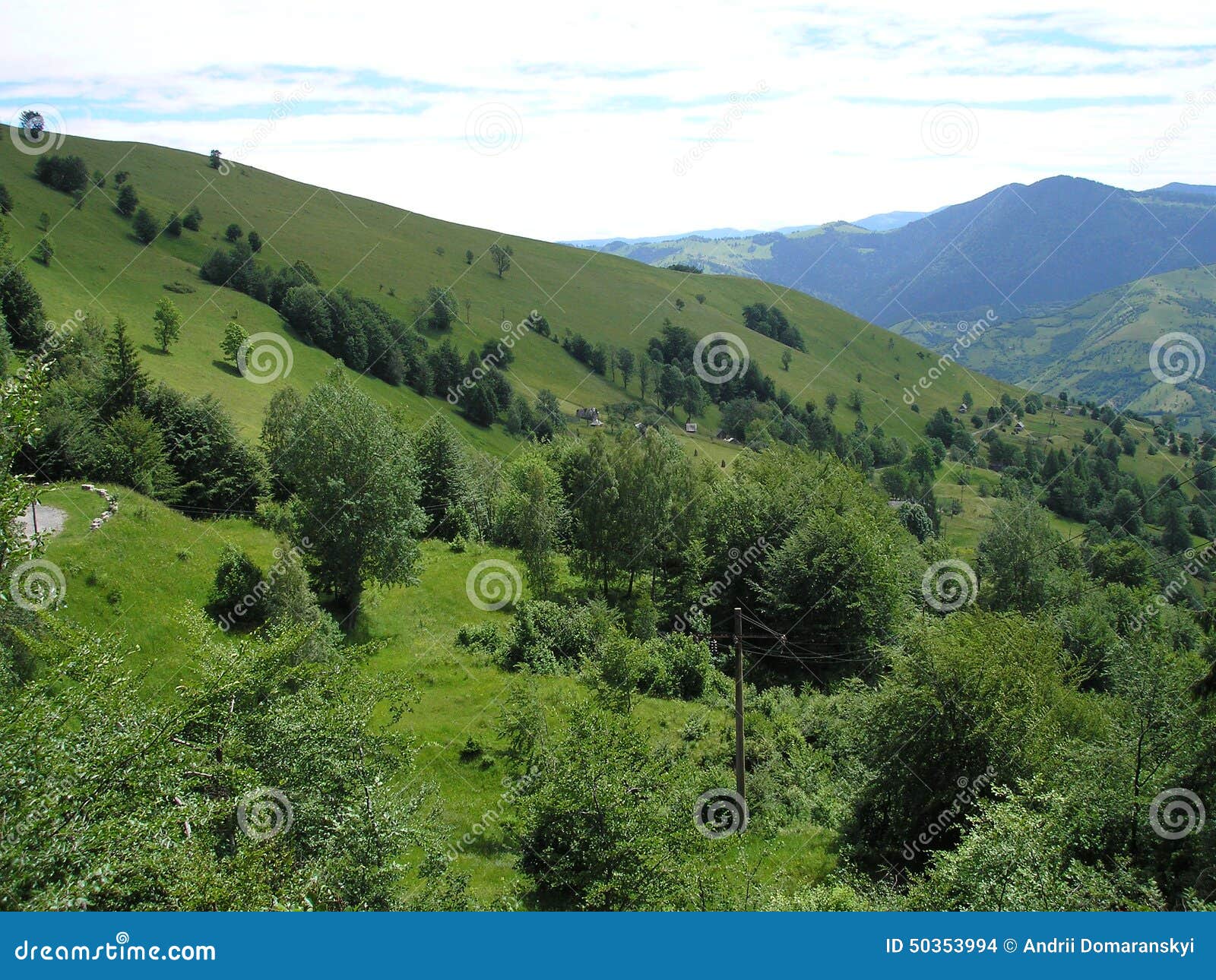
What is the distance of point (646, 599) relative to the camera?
4525 centimetres

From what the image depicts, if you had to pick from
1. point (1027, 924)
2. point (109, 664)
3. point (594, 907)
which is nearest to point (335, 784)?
point (109, 664)

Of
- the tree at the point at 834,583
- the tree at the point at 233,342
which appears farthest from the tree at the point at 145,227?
the tree at the point at 834,583

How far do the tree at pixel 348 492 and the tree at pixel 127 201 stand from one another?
104 meters

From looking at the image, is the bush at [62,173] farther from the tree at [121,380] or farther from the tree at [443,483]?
the tree at [443,483]

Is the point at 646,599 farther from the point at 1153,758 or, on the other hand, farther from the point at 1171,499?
the point at 1171,499

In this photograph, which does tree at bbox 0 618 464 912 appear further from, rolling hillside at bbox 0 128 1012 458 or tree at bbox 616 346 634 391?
tree at bbox 616 346 634 391

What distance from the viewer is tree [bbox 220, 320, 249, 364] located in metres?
84.9

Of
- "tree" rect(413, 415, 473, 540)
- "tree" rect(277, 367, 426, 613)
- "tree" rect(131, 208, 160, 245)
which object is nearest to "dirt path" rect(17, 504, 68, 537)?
"tree" rect(277, 367, 426, 613)

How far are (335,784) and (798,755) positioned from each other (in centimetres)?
1878

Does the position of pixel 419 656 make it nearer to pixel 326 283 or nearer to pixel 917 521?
pixel 917 521

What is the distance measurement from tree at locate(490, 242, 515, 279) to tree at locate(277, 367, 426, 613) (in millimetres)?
140971

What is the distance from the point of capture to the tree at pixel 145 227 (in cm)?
10956

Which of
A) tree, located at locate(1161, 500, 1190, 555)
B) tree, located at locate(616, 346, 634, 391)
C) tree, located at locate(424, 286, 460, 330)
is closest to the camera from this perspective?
tree, located at locate(424, 286, 460, 330)

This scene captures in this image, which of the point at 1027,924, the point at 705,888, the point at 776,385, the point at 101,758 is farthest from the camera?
the point at 776,385
